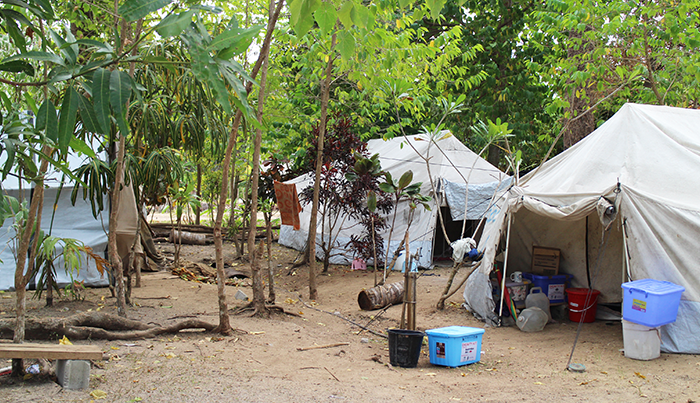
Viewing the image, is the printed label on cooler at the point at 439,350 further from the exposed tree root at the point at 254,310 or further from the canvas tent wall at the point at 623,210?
the exposed tree root at the point at 254,310

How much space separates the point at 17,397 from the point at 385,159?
978 cm

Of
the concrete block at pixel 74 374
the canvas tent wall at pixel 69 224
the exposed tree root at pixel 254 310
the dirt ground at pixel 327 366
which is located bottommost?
the dirt ground at pixel 327 366

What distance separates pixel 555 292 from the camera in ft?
24.1

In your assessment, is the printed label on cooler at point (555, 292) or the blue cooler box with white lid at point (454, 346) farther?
the printed label on cooler at point (555, 292)

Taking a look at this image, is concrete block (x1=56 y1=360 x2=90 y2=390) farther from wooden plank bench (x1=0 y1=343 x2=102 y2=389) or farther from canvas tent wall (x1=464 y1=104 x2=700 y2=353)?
canvas tent wall (x1=464 y1=104 x2=700 y2=353)

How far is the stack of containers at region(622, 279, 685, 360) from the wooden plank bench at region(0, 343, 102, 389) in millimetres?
4963

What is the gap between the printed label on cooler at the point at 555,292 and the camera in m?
7.31

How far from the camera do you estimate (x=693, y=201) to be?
5727 mm

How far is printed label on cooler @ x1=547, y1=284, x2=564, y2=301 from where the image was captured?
7312 millimetres

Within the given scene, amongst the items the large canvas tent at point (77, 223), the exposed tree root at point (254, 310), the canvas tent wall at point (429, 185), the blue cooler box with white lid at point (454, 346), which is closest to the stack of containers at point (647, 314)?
the blue cooler box with white lid at point (454, 346)

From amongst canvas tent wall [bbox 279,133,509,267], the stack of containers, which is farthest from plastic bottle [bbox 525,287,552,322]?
canvas tent wall [bbox 279,133,509,267]

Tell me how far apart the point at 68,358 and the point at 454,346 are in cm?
339

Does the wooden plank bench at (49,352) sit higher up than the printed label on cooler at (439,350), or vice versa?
the wooden plank bench at (49,352)

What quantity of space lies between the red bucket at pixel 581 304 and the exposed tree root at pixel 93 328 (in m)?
4.85
